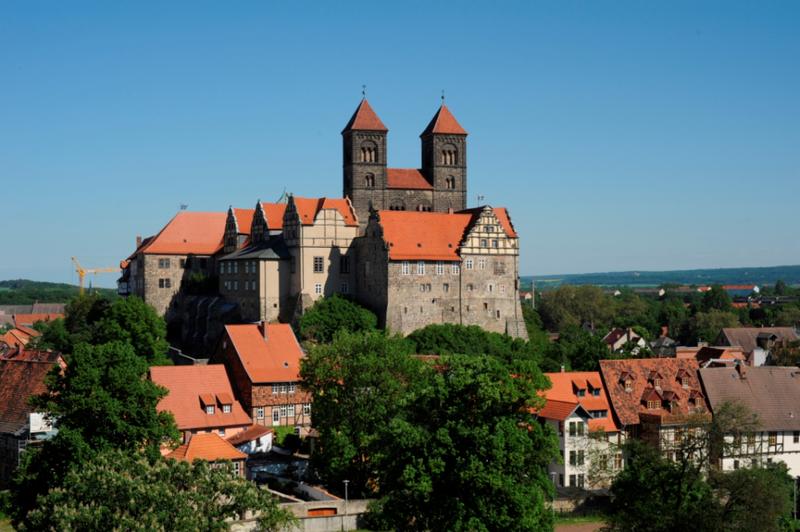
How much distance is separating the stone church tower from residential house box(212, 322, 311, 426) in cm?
2826

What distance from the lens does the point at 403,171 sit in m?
93.6

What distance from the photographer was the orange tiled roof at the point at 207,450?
45500mm

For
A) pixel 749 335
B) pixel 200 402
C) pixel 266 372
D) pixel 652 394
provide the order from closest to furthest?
pixel 200 402 → pixel 652 394 → pixel 266 372 → pixel 749 335

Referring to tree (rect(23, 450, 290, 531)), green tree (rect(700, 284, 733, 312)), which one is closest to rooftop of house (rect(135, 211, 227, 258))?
tree (rect(23, 450, 290, 531))

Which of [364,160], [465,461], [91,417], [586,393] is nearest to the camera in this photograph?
[465,461]

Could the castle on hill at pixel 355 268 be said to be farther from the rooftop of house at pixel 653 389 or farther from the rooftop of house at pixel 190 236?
the rooftop of house at pixel 653 389

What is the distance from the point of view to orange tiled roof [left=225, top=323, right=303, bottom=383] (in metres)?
58.3

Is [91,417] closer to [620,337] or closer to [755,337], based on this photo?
[620,337]

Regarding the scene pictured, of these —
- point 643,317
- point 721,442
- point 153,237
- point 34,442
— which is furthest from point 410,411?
point 643,317

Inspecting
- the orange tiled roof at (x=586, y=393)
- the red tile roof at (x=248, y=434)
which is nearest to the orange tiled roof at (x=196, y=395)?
the red tile roof at (x=248, y=434)

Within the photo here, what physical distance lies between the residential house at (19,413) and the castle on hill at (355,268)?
2409 cm

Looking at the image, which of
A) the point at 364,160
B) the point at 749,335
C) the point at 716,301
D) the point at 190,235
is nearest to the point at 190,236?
the point at 190,235

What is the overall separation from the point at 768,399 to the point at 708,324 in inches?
2740

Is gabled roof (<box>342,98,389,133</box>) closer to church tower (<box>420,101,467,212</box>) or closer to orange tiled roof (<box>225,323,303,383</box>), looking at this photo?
church tower (<box>420,101,467,212</box>)
